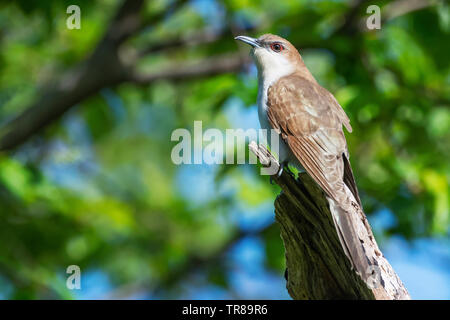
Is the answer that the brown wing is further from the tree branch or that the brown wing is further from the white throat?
the tree branch

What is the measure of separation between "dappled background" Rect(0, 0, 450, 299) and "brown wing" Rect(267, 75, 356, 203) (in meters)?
0.59

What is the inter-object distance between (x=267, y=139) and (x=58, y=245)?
3.85 metres

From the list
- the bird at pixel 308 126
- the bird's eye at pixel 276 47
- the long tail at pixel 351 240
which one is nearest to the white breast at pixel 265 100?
the bird at pixel 308 126

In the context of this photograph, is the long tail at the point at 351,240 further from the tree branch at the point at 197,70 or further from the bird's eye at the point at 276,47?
the tree branch at the point at 197,70

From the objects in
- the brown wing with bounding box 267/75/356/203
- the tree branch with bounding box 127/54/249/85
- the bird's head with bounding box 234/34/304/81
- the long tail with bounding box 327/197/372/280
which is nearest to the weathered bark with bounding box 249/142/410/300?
the long tail with bounding box 327/197/372/280

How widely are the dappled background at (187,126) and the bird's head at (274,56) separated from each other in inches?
11.4

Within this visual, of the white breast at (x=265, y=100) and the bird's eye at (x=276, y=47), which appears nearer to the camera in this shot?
the white breast at (x=265, y=100)

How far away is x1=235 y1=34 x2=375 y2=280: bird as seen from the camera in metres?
4.01

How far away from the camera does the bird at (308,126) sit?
4008 millimetres

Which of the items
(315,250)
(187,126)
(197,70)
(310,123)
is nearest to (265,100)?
(310,123)

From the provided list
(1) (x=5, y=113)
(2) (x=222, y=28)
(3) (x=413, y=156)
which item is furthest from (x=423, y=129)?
(1) (x=5, y=113)

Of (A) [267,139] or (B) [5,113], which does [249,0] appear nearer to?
(A) [267,139]
